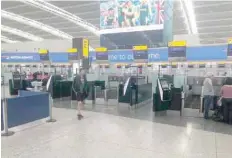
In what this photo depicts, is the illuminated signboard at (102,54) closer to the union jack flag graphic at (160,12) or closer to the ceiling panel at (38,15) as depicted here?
the union jack flag graphic at (160,12)

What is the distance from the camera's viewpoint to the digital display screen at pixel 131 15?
37.1 ft

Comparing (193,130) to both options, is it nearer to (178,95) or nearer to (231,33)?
(178,95)

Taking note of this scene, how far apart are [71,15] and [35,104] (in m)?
18.6

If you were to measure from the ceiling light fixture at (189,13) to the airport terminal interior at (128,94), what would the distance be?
0.31 ft

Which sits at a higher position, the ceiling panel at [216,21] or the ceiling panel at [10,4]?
the ceiling panel at [10,4]

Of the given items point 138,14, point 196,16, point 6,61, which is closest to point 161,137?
point 138,14

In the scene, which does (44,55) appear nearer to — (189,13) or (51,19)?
(51,19)

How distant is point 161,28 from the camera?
36.8 ft

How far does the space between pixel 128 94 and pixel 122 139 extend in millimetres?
3744

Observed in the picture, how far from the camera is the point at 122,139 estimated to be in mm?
4504

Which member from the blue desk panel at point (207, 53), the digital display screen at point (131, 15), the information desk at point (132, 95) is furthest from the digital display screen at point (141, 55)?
the blue desk panel at point (207, 53)

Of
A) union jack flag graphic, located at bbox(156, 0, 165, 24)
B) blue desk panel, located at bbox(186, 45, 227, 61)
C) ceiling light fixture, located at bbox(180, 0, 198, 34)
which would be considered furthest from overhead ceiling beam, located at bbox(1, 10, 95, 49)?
blue desk panel, located at bbox(186, 45, 227, 61)

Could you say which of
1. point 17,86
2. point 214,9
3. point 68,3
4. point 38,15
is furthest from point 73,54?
point 214,9

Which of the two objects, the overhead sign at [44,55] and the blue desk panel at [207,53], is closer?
the blue desk panel at [207,53]
